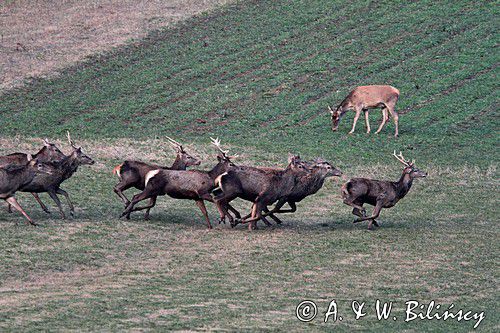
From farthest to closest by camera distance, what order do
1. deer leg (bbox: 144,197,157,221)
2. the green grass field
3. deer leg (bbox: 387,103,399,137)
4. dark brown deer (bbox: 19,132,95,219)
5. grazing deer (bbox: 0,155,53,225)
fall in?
deer leg (bbox: 387,103,399,137), deer leg (bbox: 144,197,157,221), dark brown deer (bbox: 19,132,95,219), grazing deer (bbox: 0,155,53,225), the green grass field

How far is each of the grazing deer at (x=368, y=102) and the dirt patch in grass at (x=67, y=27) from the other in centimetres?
1124

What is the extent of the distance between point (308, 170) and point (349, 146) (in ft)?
28.8

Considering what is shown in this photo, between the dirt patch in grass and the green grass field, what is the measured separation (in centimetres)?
87

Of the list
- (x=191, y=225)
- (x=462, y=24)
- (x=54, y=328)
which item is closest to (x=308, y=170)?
(x=191, y=225)

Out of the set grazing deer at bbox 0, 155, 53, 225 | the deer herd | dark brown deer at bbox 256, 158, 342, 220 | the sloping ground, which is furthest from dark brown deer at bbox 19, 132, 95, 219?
the sloping ground

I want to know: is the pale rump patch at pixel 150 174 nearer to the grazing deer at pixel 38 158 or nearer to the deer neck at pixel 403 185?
the grazing deer at pixel 38 158

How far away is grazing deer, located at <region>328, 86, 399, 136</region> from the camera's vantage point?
30812mm

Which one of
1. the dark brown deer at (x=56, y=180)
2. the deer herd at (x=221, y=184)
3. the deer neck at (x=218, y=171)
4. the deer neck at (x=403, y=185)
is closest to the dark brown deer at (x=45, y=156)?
the deer herd at (x=221, y=184)

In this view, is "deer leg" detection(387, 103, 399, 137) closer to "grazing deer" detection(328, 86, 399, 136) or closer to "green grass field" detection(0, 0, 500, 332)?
"grazing deer" detection(328, 86, 399, 136)

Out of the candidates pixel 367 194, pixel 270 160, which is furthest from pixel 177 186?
pixel 270 160

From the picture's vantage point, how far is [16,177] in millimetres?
18172

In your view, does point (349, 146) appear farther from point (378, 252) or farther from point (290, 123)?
point (378, 252)

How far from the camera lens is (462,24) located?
41.1 meters

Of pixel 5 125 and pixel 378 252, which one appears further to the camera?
pixel 5 125
